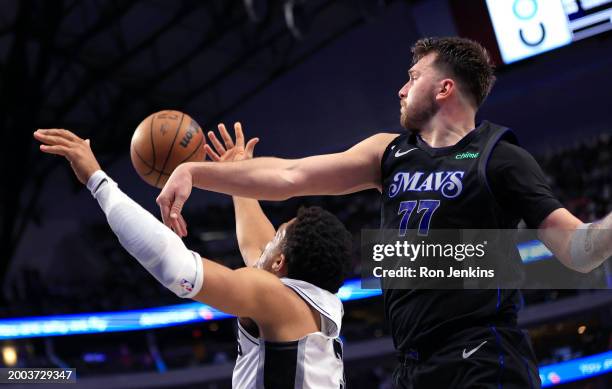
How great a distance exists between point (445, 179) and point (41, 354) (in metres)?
11.8

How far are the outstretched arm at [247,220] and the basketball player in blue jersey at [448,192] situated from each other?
0.83 metres

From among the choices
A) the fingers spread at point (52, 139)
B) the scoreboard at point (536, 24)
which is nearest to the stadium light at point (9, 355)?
the scoreboard at point (536, 24)

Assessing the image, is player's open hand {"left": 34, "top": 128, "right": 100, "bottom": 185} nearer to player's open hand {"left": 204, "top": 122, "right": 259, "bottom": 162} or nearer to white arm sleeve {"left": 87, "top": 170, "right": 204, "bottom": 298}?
white arm sleeve {"left": 87, "top": 170, "right": 204, "bottom": 298}

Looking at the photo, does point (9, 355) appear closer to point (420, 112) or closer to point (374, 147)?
point (374, 147)

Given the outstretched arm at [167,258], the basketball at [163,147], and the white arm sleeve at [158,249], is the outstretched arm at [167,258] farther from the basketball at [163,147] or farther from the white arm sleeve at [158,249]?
the basketball at [163,147]

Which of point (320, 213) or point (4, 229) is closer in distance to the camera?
point (320, 213)

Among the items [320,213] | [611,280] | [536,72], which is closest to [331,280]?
[320,213]

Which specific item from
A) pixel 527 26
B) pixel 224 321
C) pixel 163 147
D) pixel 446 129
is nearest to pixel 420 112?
pixel 446 129

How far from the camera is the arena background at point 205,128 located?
11.6m

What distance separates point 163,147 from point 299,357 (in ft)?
4.75

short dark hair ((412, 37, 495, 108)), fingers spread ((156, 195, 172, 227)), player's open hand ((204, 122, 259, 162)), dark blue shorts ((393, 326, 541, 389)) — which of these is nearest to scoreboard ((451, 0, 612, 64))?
player's open hand ((204, 122, 259, 162))

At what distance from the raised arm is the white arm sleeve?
3.7 inches

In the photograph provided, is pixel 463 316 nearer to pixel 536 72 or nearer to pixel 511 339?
pixel 511 339

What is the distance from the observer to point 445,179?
2117 mm
